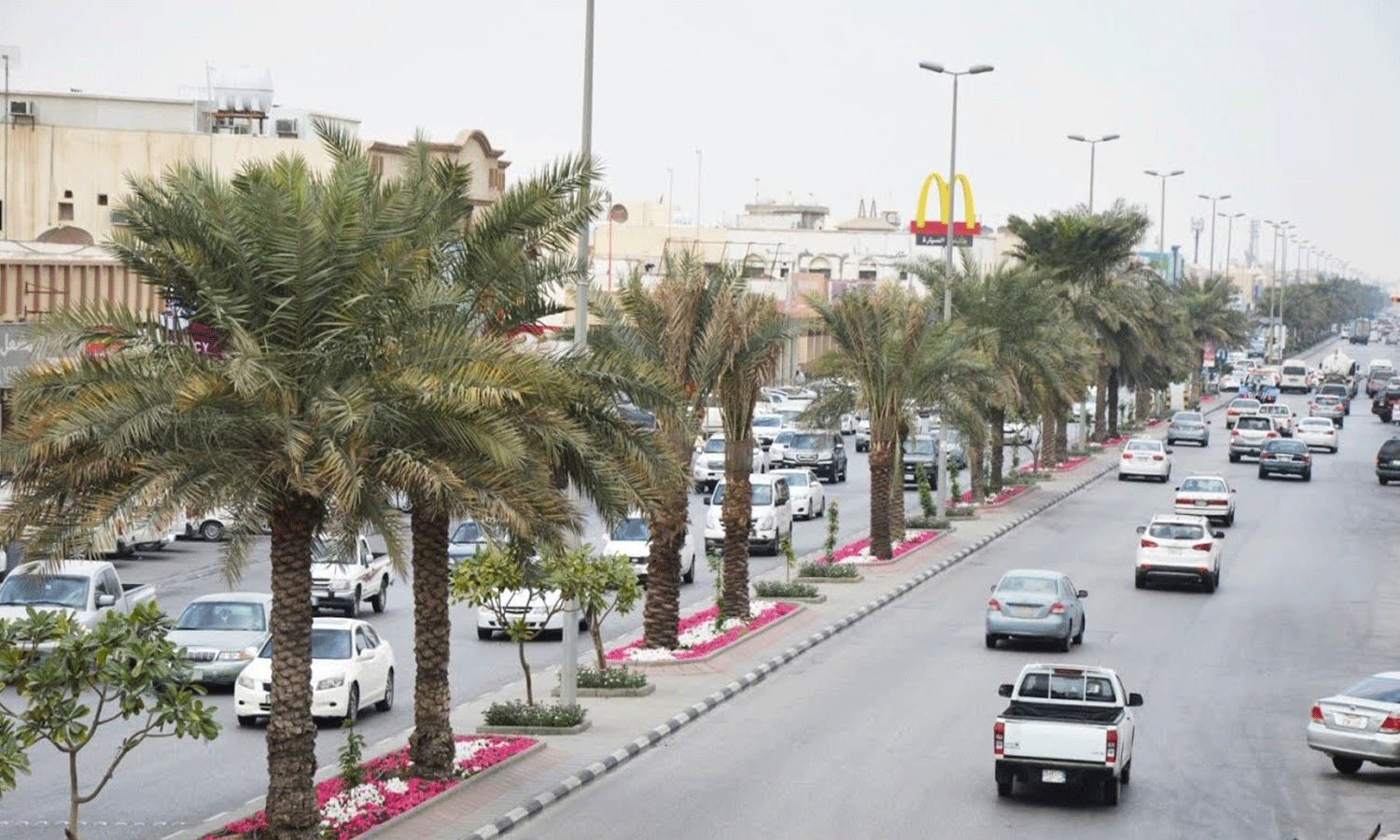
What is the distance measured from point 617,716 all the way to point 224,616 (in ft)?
20.6

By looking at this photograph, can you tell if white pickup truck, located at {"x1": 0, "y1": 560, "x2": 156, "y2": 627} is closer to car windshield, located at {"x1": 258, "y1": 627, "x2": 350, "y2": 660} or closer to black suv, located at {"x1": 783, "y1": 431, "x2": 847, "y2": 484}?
car windshield, located at {"x1": 258, "y1": 627, "x2": 350, "y2": 660}

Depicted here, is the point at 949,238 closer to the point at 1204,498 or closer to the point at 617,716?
the point at 1204,498

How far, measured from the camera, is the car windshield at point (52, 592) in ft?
102

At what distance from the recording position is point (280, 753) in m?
19.5

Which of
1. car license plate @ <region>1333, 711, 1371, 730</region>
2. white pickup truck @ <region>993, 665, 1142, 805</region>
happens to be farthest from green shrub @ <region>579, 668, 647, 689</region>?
car license plate @ <region>1333, 711, 1371, 730</region>

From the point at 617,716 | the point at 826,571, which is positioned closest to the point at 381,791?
the point at 617,716

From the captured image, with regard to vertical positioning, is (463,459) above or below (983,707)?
above

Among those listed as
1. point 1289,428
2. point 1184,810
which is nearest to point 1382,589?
point 1184,810

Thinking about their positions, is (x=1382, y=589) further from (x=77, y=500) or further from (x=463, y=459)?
(x=77, y=500)

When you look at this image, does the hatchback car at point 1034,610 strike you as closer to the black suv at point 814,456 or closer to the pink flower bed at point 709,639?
the pink flower bed at point 709,639

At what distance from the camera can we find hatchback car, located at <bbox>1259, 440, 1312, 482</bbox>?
72312mm

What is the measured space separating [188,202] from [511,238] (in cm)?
387

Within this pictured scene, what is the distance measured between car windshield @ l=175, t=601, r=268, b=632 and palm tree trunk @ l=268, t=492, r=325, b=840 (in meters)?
10.6

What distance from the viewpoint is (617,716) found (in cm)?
2814
